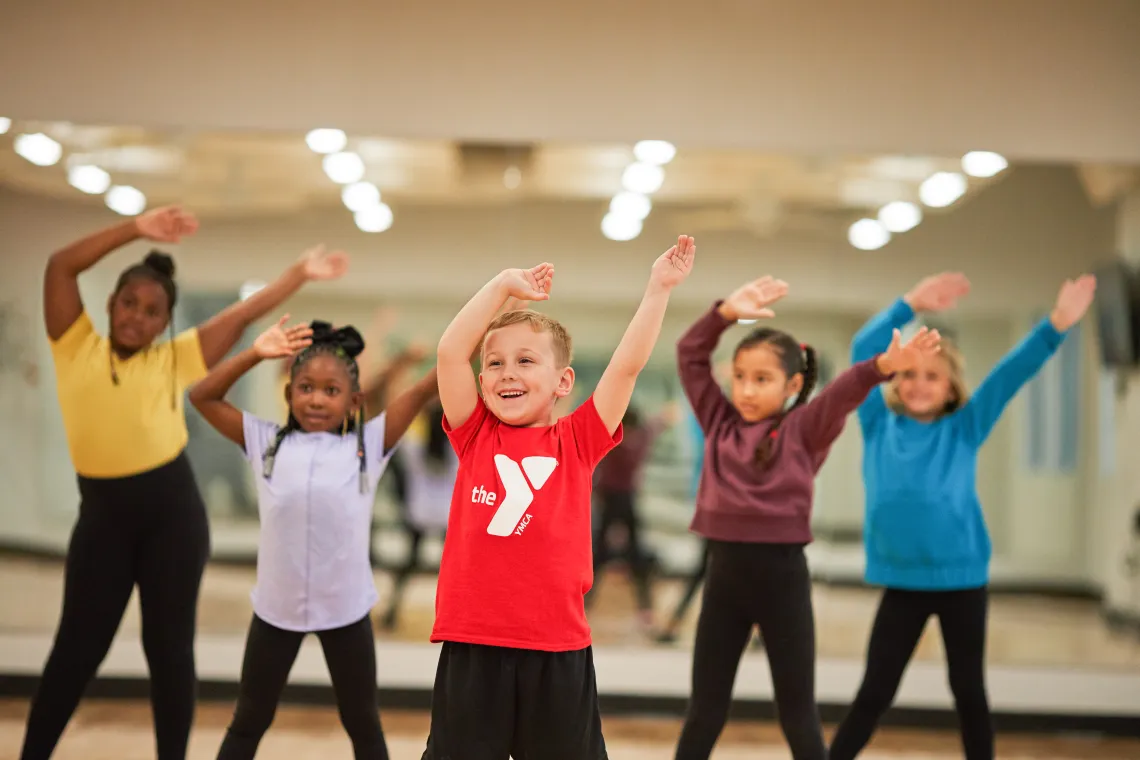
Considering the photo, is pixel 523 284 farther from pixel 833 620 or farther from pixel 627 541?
pixel 833 620

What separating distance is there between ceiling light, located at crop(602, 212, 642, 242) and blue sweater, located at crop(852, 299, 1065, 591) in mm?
1096

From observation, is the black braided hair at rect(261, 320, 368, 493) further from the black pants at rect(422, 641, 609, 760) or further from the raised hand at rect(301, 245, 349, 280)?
the black pants at rect(422, 641, 609, 760)

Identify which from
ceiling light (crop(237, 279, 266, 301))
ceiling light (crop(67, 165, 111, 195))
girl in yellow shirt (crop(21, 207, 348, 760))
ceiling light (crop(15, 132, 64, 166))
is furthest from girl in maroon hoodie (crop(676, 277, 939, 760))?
ceiling light (crop(15, 132, 64, 166))

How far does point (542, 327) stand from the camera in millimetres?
1841

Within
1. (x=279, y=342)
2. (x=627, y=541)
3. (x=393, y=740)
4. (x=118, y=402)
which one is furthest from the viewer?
(x=627, y=541)

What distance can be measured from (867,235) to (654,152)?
2.60 feet

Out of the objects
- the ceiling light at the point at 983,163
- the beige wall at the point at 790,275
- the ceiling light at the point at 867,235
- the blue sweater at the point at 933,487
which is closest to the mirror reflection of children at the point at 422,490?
the beige wall at the point at 790,275

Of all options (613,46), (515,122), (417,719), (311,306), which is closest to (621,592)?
(417,719)

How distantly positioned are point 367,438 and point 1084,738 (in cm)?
271

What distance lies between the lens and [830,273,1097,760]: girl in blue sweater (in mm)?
2520

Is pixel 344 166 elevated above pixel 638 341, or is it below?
above

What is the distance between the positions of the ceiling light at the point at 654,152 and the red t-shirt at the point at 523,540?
176cm

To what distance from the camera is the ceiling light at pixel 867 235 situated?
3.44 metres

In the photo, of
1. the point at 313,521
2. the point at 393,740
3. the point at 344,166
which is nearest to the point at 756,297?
the point at 313,521
